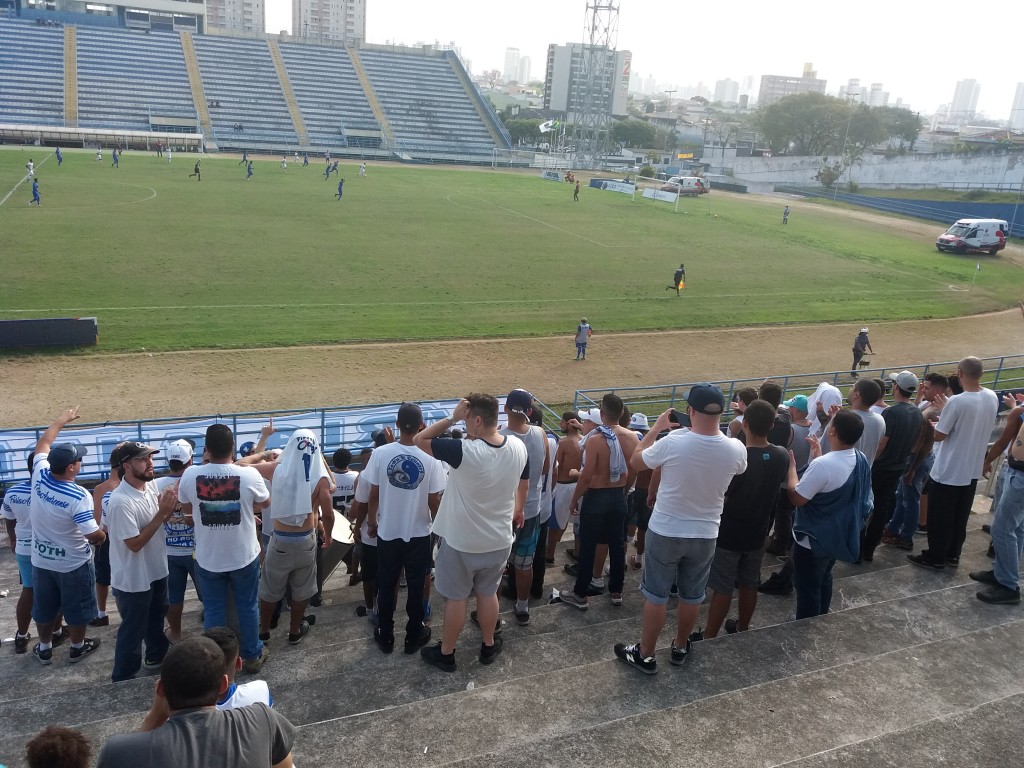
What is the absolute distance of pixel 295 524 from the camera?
5996 millimetres

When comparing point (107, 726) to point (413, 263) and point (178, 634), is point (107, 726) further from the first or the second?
point (413, 263)

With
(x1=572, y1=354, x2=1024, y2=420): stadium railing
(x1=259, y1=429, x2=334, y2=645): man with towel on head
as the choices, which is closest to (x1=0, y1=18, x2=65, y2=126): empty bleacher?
(x1=572, y1=354, x2=1024, y2=420): stadium railing

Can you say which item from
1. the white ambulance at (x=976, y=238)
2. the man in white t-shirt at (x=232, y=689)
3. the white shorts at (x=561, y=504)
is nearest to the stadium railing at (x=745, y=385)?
the white shorts at (x=561, y=504)

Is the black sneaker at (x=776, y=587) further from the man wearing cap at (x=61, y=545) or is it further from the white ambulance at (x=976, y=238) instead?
the white ambulance at (x=976, y=238)

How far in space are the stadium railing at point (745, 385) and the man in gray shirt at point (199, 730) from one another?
39.8 feet

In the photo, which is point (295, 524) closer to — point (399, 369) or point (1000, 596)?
point (1000, 596)

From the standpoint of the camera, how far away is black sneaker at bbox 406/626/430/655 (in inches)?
229

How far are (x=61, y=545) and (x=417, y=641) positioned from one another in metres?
2.82

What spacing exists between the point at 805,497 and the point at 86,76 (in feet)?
269

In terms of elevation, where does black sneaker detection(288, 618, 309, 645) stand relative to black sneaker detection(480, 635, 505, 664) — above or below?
below

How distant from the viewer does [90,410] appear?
49.8 ft

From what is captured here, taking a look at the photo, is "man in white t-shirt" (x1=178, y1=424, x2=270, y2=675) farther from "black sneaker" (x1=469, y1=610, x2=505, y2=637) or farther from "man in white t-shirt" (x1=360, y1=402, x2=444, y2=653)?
"black sneaker" (x1=469, y1=610, x2=505, y2=637)

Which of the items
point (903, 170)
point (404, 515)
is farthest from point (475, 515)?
point (903, 170)

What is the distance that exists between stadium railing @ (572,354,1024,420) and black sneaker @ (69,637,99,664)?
10.0m
